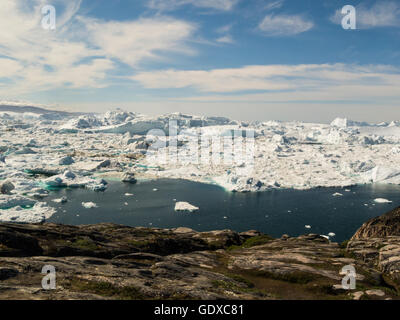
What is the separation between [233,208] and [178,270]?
61275 mm

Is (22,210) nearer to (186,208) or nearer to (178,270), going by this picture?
(186,208)

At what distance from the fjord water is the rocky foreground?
3675 cm

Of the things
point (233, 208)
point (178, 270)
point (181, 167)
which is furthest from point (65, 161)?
point (178, 270)

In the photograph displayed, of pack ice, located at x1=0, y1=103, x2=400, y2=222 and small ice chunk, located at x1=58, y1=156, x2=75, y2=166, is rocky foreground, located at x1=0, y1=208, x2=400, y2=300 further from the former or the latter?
small ice chunk, located at x1=58, y1=156, x2=75, y2=166

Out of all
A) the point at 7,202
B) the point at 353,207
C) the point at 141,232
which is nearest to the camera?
the point at 141,232

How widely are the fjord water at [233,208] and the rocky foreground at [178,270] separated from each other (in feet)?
121

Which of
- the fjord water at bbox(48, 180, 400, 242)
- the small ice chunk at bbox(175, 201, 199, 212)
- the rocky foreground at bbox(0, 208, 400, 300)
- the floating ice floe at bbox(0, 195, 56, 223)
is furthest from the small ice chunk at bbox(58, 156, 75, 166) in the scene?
the rocky foreground at bbox(0, 208, 400, 300)

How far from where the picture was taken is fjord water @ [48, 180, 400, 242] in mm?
61719

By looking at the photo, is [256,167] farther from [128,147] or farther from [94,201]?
[128,147]

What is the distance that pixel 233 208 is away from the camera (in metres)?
75.1

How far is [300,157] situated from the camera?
13288 centimetres

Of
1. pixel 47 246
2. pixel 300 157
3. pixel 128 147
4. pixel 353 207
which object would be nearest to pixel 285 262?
pixel 47 246
